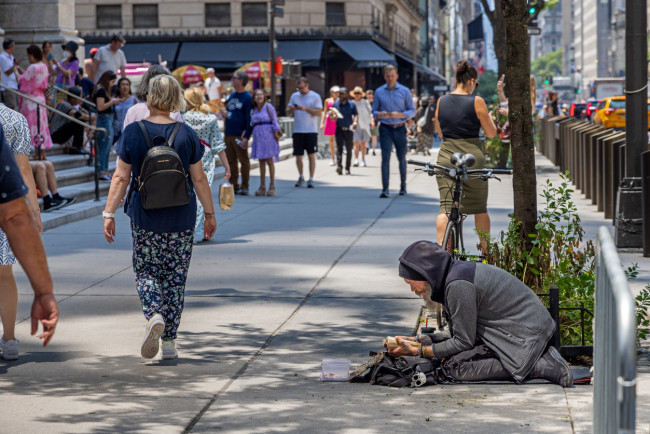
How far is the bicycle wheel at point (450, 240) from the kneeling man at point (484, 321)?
152 cm

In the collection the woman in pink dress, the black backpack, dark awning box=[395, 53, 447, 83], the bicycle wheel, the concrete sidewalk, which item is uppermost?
dark awning box=[395, 53, 447, 83]

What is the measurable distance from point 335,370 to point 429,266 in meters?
0.87

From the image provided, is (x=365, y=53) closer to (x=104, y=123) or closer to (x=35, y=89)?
(x=104, y=123)

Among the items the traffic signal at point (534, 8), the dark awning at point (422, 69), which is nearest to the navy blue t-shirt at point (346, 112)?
the traffic signal at point (534, 8)

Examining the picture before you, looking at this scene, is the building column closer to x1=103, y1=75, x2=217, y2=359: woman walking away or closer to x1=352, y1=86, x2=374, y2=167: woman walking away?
x1=352, y1=86, x2=374, y2=167: woman walking away

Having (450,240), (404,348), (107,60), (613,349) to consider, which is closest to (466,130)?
(450,240)

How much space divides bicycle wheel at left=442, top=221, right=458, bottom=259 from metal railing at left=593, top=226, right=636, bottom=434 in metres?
3.77

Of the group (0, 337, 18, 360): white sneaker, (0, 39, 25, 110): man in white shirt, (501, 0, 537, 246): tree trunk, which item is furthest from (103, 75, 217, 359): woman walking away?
(0, 39, 25, 110): man in white shirt

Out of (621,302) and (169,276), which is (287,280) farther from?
(621,302)

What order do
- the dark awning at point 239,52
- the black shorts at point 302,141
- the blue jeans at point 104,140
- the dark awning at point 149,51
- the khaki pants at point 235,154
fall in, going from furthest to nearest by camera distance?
the dark awning at point 149,51, the dark awning at point 239,52, the black shorts at point 302,141, the khaki pants at point 235,154, the blue jeans at point 104,140

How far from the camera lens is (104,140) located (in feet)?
61.1

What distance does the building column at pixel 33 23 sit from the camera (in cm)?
2317

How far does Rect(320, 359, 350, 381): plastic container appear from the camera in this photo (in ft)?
21.0

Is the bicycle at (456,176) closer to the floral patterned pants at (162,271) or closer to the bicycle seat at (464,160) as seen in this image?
the bicycle seat at (464,160)
